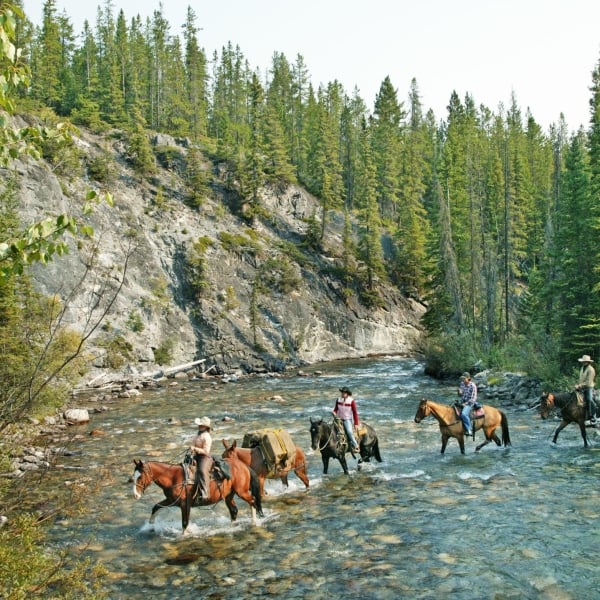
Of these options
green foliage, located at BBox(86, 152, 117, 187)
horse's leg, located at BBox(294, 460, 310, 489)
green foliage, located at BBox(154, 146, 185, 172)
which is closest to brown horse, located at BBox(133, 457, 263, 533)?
horse's leg, located at BBox(294, 460, 310, 489)

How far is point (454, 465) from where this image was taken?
53.7ft

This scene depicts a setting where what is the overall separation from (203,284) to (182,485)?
37.8m

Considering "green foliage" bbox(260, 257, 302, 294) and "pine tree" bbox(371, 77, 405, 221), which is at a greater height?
"pine tree" bbox(371, 77, 405, 221)

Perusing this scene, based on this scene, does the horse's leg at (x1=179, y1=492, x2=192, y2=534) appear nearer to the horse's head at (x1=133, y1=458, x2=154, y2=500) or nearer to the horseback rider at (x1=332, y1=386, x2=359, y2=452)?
the horse's head at (x1=133, y1=458, x2=154, y2=500)

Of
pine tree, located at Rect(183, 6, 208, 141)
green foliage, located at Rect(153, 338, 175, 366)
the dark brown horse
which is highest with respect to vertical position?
pine tree, located at Rect(183, 6, 208, 141)

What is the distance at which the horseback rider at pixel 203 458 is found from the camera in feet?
36.8

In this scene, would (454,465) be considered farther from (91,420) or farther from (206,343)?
(206,343)

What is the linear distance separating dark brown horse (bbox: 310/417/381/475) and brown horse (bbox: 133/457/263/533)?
346 cm

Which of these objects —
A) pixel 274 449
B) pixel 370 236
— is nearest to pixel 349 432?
pixel 274 449

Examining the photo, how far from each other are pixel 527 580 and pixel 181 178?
5837cm

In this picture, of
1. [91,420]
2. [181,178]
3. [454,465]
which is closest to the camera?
[454,465]

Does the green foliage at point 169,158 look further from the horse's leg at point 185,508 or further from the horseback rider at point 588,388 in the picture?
the horse's leg at point 185,508

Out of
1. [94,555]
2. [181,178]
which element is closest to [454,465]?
[94,555]

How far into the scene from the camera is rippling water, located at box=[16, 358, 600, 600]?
9.21m
